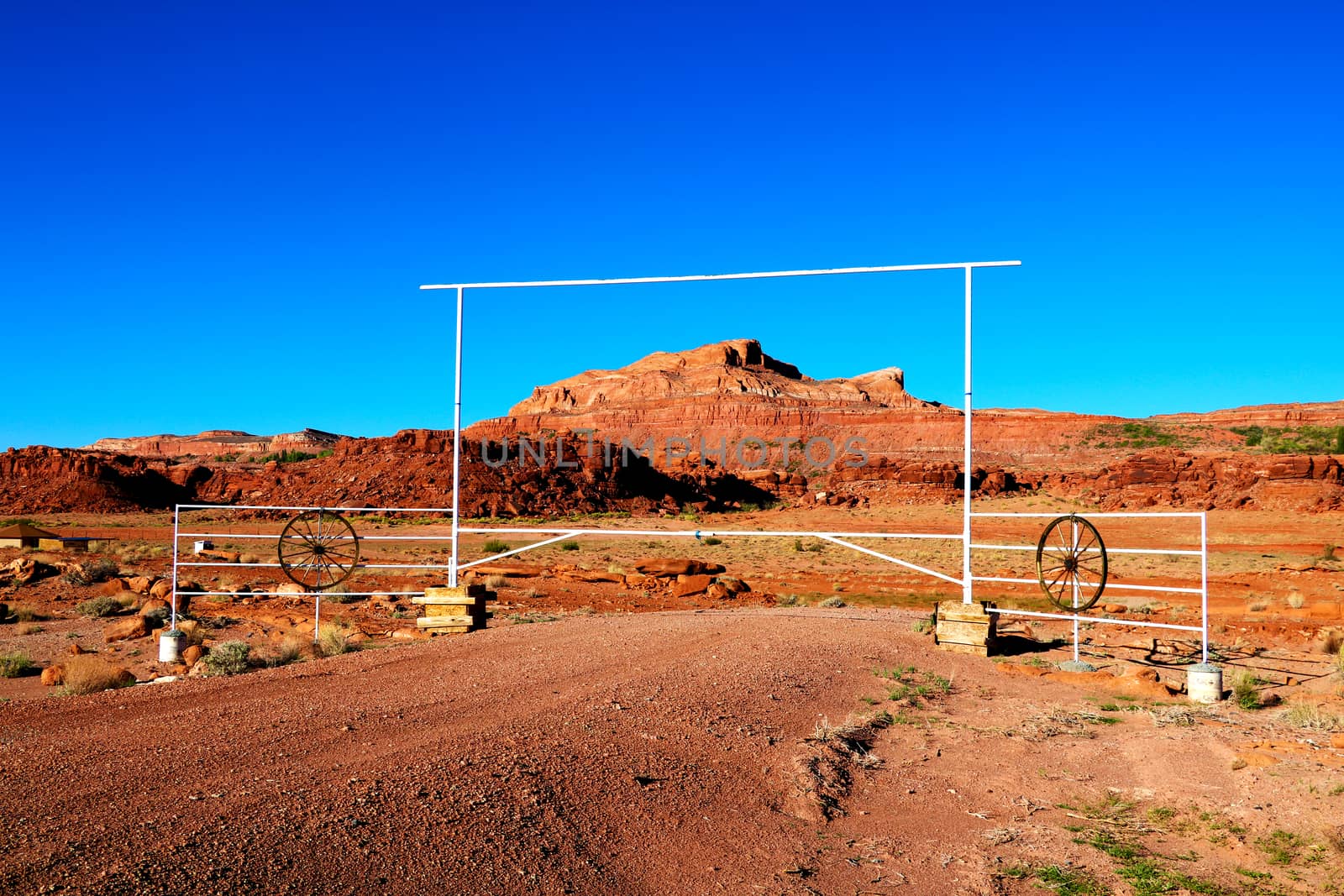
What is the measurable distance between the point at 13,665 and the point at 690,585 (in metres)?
14.4

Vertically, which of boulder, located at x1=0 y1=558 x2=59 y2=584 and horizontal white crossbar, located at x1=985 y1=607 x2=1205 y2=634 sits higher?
horizontal white crossbar, located at x1=985 y1=607 x2=1205 y2=634

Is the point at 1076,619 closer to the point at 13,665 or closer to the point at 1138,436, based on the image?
the point at 13,665

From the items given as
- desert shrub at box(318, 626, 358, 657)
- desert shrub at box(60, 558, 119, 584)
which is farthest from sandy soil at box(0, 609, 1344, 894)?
desert shrub at box(60, 558, 119, 584)

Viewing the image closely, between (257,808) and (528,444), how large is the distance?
66.9m

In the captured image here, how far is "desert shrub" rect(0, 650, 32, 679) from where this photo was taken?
12203 millimetres

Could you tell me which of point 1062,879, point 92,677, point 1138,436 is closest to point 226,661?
point 92,677

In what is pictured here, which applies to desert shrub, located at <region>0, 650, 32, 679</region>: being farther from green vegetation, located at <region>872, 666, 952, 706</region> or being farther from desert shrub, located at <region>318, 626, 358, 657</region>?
green vegetation, located at <region>872, 666, 952, 706</region>

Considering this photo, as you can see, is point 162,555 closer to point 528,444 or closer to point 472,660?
point 472,660

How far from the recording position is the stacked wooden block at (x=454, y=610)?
1282 centimetres

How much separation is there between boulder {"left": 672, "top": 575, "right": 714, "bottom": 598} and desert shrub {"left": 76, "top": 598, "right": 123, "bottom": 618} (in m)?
11.8

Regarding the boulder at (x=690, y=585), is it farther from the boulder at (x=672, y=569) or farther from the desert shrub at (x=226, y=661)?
the desert shrub at (x=226, y=661)

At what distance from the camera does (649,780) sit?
19.8 ft

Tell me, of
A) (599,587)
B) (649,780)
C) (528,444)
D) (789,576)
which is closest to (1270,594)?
(789,576)

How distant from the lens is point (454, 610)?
12.9 meters
